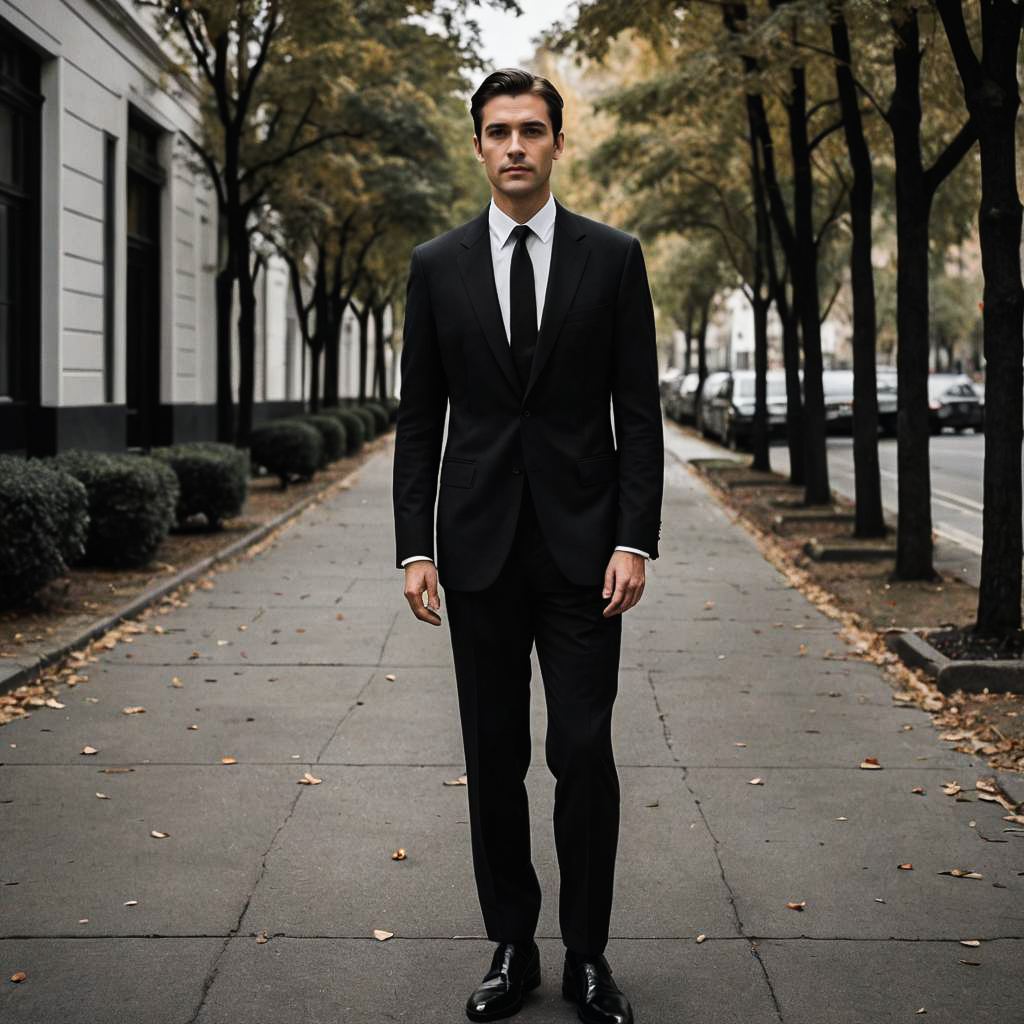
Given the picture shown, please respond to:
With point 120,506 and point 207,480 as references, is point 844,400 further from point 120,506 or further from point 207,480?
point 120,506

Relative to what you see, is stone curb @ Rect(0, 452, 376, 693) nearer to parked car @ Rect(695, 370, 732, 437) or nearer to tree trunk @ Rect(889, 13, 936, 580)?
tree trunk @ Rect(889, 13, 936, 580)

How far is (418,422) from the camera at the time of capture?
407 cm

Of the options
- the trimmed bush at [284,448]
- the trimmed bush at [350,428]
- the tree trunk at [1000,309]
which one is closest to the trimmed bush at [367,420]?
the trimmed bush at [350,428]

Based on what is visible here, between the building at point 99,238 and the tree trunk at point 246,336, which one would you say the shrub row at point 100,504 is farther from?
the tree trunk at point 246,336

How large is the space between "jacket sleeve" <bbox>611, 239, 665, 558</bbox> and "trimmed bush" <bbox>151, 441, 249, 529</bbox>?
38.4 feet

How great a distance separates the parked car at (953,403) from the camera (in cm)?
3872

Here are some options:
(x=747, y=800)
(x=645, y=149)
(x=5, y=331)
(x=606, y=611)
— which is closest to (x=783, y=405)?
(x=645, y=149)

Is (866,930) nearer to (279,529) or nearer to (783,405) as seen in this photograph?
(279,529)

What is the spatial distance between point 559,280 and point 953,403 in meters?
36.5

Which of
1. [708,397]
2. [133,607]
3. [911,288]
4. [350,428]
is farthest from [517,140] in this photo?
[708,397]

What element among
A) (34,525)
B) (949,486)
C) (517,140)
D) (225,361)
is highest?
(225,361)

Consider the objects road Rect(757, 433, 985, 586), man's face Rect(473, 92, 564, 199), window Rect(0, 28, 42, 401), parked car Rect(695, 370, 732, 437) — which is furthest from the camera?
parked car Rect(695, 370, 732, 437)

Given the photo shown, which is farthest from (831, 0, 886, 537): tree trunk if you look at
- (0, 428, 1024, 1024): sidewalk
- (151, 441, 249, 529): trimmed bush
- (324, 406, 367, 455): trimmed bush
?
(324, 406, 367, 455): trimmed bush

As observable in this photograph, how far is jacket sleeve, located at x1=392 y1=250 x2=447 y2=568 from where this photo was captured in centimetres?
399
